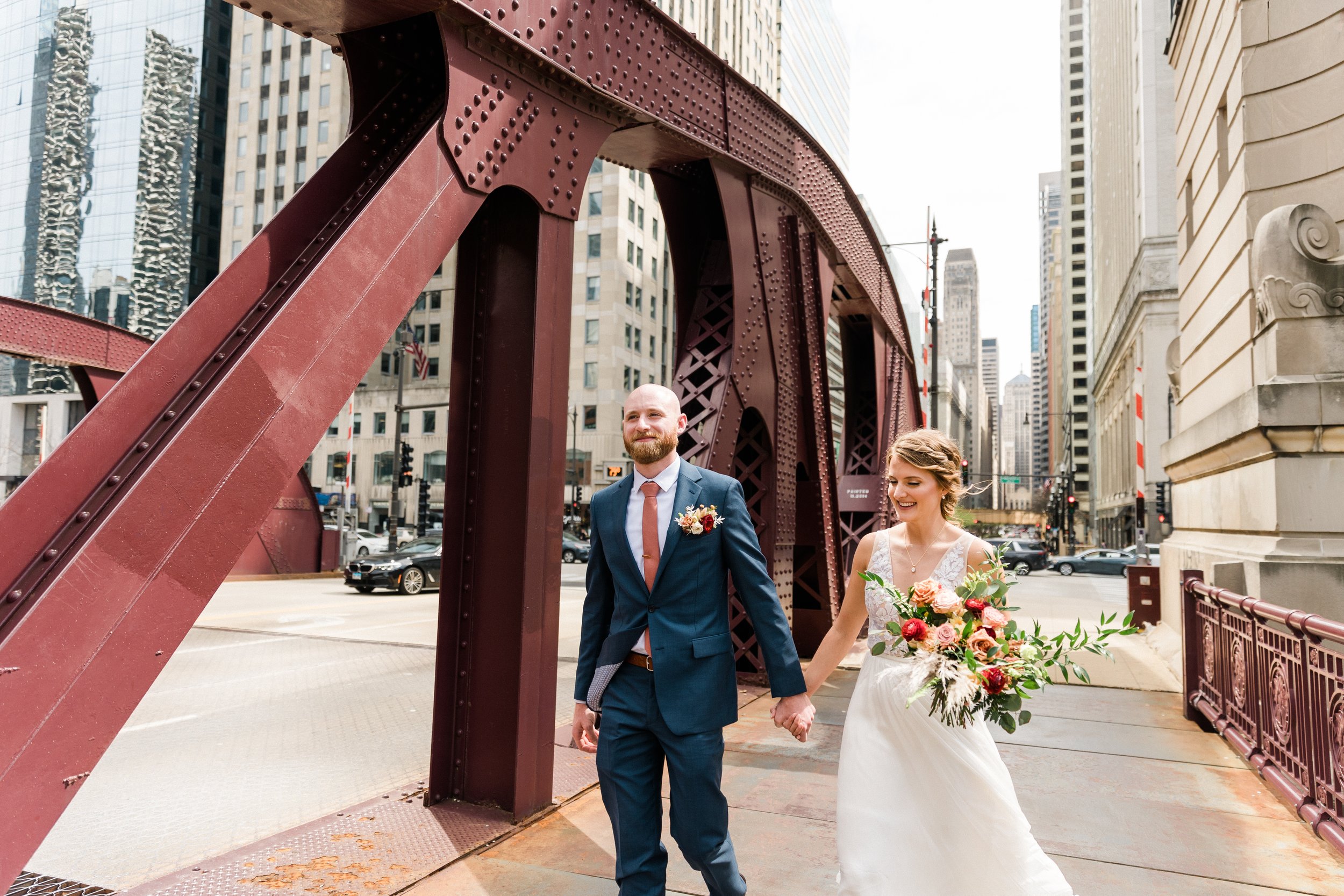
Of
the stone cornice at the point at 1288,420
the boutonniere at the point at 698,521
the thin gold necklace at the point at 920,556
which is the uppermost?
the stone cornice at the point at 1288,420

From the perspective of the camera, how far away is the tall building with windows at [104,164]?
6844 cm

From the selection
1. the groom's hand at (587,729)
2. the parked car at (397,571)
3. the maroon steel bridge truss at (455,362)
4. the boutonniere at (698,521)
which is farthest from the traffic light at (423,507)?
the boutonniere at (698,521)

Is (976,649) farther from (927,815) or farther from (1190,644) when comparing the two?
(1190,644)

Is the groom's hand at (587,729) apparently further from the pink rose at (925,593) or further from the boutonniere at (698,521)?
the pink rose at (925,593)

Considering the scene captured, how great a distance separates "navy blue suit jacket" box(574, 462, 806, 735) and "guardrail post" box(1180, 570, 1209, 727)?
5953 mm

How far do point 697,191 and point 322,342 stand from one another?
14.6 feet

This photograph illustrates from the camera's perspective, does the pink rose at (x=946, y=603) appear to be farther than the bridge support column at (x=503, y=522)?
No

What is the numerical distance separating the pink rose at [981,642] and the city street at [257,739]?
402cm

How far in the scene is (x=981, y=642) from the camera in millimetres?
2973

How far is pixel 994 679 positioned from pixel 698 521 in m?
1.13

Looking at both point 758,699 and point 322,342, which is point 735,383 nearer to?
point 758,699

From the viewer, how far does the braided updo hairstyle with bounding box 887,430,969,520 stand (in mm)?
3383

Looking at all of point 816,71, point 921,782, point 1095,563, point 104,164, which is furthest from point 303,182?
point 921,782

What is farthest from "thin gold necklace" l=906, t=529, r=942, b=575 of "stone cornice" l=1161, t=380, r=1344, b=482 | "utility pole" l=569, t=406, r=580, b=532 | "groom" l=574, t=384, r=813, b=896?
"utility pole" l=569, t=406, r=580, b=532
